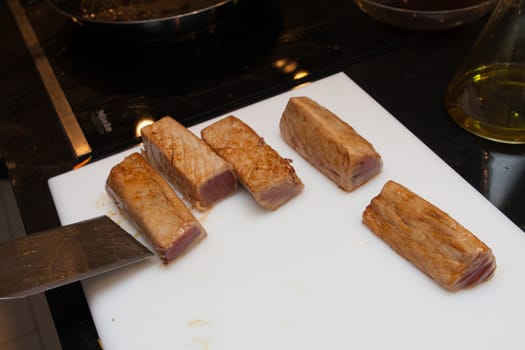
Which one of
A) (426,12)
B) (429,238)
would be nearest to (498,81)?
(426,12)

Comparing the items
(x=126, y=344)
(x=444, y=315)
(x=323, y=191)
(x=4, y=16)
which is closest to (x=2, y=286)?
(x=126, y=344)

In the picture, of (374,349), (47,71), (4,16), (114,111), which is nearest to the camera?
(374,349)

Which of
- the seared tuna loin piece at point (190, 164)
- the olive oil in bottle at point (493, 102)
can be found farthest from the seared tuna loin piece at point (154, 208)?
the olive oil in bottle at point (493, 102)

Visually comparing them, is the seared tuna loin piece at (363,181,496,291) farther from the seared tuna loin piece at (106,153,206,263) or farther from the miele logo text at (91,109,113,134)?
the miele logo text at (91,109,113,134)

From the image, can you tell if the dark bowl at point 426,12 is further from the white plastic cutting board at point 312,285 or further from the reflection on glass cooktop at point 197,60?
the white plastic cutting board at point 312,285

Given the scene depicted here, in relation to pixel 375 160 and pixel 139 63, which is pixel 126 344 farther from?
pixel 139 63
